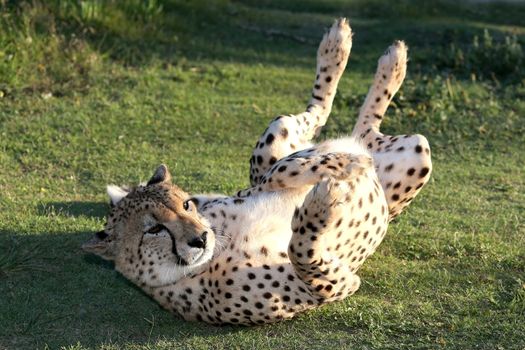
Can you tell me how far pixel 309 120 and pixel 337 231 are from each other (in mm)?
1300

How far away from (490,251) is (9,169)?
10.6 ft

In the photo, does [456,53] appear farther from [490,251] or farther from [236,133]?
[490,251]

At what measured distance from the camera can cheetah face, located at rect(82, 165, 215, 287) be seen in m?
4.06

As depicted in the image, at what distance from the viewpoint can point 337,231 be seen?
423 cm

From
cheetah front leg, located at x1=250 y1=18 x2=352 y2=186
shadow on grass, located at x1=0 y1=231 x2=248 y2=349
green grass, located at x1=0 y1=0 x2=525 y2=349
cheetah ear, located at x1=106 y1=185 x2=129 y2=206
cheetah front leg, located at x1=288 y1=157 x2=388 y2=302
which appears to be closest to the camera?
cheetah front leg, located at x1=288 y1=157 x2=388 y2=302

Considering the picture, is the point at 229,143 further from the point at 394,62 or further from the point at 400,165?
the point at 400,165

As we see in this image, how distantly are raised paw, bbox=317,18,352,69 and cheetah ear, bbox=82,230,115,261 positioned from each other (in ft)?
6.63

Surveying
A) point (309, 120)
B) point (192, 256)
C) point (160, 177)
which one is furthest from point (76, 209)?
point (192, 256)

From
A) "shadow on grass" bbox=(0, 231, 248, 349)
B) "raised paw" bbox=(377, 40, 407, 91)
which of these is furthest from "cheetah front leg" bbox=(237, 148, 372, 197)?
"raised paw" bbox=(377, 40, 407, 91)

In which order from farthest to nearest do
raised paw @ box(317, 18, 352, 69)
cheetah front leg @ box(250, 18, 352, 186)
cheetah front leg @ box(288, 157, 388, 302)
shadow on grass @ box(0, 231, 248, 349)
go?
raised paw @ box(317, 18, 352, 69) < cheetah front leg @ box(250, 18, 352, 186) < shadow on grass @ box(0, 231, 248, 349) < cheetah front leg @ box(288, 157, 388, 302)

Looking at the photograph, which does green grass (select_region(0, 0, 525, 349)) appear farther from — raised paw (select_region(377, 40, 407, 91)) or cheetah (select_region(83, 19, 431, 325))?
raised paw (select_region(377, 40, 407, 91))

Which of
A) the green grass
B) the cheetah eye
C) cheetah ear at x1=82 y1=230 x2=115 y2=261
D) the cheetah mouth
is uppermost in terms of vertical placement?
the cheetah eye

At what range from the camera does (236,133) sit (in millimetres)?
7406

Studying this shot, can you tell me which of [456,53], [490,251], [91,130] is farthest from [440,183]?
[456,53]
